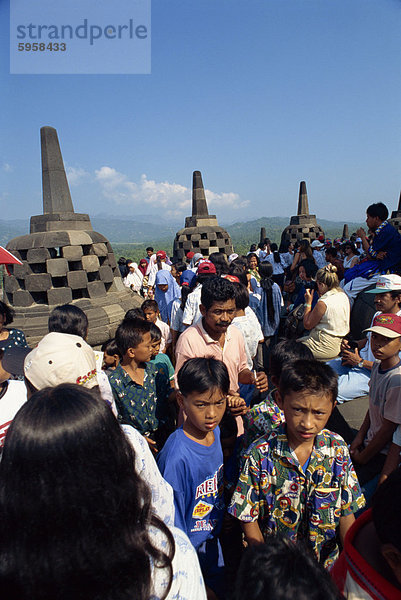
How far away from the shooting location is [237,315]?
3.90m

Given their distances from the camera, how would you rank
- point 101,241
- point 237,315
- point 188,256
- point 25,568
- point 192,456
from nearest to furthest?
point 25,568 → point 192,456 → point 237,315 → point 101,241 → point 188,256

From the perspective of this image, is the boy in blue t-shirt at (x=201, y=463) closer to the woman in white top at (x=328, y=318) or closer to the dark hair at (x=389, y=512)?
the dark hair at (x=389, y=512)

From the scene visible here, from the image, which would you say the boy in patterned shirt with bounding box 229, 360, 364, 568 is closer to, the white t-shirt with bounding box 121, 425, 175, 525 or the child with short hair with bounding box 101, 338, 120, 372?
the white t-shirt with bounding box 121, 425, 175, 525

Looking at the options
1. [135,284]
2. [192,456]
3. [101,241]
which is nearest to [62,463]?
[192,456]

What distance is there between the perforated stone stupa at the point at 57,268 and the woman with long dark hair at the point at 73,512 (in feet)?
17.6

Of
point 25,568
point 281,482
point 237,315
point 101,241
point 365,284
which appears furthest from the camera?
point 101,241

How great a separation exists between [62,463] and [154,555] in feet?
1.40

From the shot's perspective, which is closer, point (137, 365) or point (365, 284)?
point (137, 365)

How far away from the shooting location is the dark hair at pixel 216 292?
113 inches

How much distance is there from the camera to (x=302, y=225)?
17516mm

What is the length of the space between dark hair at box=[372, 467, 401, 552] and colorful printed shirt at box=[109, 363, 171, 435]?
2.00 m

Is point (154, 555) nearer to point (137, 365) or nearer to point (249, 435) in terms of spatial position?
point (249, 435)

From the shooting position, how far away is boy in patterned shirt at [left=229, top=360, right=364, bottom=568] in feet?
5.72

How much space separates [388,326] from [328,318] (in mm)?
1424
